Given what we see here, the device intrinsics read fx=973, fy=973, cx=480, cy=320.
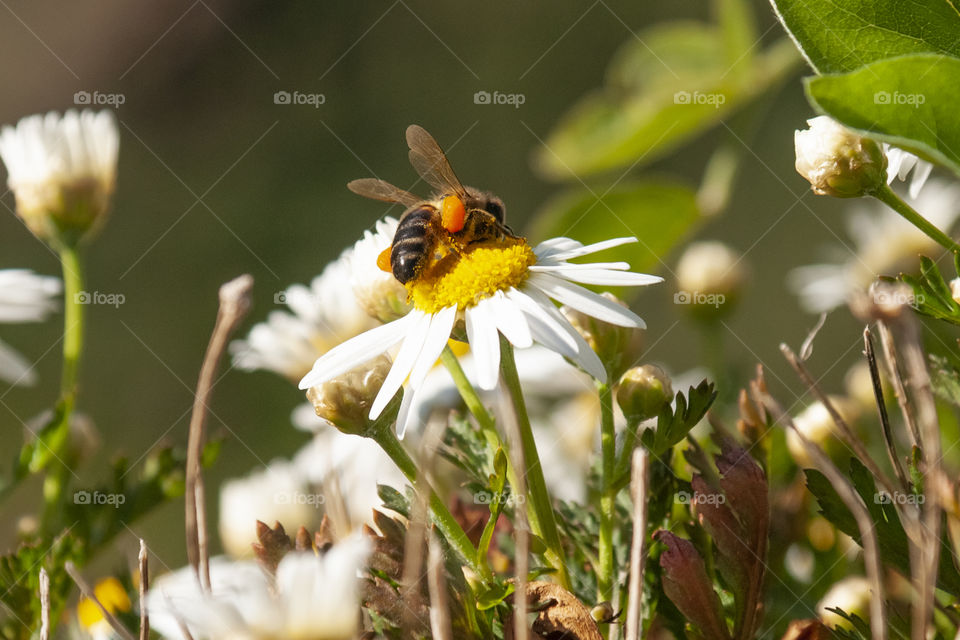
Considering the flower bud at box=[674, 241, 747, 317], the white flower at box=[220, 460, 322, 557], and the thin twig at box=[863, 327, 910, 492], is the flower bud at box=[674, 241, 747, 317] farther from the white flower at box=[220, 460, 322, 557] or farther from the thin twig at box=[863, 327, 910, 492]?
the thin twig at box=[863, 327, 910, 492]

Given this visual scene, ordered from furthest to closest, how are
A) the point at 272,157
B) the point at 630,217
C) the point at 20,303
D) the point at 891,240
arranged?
1. the point at 272,157
2. the point at 891,240
3. the point at 630,217
4. the point at 20,303

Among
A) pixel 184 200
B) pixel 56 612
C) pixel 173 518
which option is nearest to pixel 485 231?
pixel 56 612

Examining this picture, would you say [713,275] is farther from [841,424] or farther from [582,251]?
[841,424]

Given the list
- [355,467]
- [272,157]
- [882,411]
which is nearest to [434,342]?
[882,411]

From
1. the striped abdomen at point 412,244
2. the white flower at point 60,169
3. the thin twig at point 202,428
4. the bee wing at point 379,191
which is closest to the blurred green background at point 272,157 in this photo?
the white flower at point 60,169

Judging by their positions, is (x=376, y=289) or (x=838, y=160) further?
(x=376, y=289)

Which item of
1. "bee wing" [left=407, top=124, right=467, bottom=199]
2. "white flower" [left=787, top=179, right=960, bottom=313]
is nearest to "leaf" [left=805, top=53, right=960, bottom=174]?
"bee wing" [left=407, top=124, right=467, bottom=199]

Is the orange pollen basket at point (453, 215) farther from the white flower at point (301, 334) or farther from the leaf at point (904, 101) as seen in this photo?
the leaf at point (904, 101)
